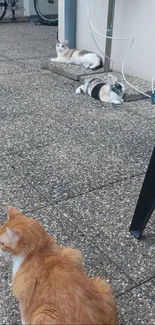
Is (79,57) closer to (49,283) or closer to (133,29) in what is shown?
(133,29)

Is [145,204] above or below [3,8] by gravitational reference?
above

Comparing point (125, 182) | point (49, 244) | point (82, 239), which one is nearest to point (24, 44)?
point (125, 182)

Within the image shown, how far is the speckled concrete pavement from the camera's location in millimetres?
2002

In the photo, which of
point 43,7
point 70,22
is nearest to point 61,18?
point 70,22

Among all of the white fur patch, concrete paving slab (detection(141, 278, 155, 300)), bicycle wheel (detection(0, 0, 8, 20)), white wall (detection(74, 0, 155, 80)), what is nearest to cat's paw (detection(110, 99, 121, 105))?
white wall (detection(74, 0, 155, 80))

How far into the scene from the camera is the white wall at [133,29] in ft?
16.1

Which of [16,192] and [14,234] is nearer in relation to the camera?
[14,234]

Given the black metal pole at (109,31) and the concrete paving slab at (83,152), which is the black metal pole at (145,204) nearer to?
the concrete paving slab at (83,152)

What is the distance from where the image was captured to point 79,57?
18.8 ft

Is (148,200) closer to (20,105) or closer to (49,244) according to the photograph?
(49,244)

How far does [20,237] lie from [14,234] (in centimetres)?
3

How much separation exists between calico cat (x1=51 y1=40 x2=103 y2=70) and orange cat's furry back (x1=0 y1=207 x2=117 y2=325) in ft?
14.0

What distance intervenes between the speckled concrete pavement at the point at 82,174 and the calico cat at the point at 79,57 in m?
0.61

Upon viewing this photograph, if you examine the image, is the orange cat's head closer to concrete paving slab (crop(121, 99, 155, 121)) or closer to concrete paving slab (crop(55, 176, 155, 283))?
concrete paving slab (crop(55, 176, 155, 283))
